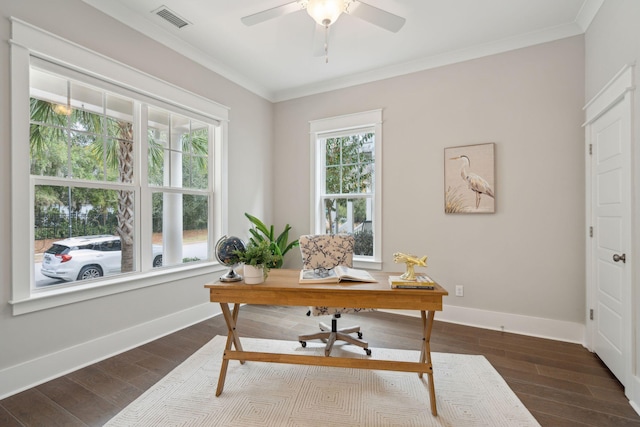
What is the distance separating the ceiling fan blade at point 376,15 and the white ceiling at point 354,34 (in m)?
0.45

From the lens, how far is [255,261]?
1.96 meters

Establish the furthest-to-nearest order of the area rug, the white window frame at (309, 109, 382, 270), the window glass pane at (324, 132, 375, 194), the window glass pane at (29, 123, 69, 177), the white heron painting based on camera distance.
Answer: the window glass pane at (324, 132, 375, 194)
the white window frame at (309, 109, 382, 270)
the white heron painting
the window glass pane at (29, 123, 69, 177)
the area rug

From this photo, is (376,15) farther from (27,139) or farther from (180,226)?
(180,226)

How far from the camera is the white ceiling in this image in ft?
8.41

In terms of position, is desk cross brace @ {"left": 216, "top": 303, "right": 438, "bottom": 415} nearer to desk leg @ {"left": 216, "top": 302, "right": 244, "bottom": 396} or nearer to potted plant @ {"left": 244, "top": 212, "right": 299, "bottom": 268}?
desk leg @ {"left": 216, "top": 302, "right": 244, "bottom": 396}

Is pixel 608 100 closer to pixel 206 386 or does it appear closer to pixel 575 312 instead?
pixel 575 312

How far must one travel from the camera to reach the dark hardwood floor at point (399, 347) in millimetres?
1813

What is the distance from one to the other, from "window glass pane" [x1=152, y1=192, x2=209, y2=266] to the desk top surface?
1.49 meters

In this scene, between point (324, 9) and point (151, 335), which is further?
point (151, 335)

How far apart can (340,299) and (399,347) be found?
1.26 m

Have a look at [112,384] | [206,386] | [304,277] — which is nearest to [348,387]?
[304,277]

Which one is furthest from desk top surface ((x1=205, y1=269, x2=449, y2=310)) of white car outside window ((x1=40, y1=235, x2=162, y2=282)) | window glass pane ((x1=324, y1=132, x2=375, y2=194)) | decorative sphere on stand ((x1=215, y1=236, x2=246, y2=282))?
window glass pane ((x1=324, y1=132, x2=375, y2=194))

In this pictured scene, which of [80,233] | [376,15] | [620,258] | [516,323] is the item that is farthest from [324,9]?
[516,323]

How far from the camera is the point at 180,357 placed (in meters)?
2.54
